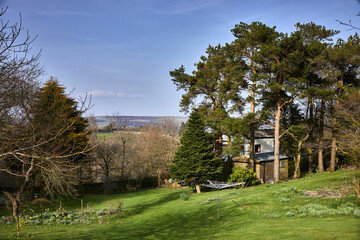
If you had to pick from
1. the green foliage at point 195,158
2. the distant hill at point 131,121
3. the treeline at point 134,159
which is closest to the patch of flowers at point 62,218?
the green foliage at point 195,158

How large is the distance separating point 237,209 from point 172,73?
19620 mm

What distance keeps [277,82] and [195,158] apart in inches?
420

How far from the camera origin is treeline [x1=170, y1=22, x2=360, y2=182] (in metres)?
22.5

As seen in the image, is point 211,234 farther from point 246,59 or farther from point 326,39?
point 326,39

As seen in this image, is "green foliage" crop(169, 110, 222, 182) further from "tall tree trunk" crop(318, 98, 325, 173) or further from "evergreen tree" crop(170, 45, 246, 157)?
"tall tree trunk" crop(318, 98, 325, 173)

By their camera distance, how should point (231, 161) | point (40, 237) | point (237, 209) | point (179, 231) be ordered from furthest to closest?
point (231, 161), point (237, 209), point (179, 231), point (40, 237)

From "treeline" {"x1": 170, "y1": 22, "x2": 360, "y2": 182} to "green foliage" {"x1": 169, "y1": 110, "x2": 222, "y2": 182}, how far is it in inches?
83.6

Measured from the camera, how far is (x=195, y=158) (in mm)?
23781

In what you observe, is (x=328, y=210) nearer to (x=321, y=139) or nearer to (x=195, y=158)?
(x=195, y=158)

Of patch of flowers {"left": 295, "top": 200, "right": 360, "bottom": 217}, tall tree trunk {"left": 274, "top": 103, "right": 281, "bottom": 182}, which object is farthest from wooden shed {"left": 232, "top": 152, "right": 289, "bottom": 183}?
patch of flowers {"left": 295, "top": 200, "right": 360, "bottom": 217}

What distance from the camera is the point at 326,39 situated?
1107 inches

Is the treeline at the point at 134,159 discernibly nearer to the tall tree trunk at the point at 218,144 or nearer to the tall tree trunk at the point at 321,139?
the tall tree trunk at the point at 218,144

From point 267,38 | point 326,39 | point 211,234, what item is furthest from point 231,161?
point 211,234

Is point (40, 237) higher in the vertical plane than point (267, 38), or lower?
lower
